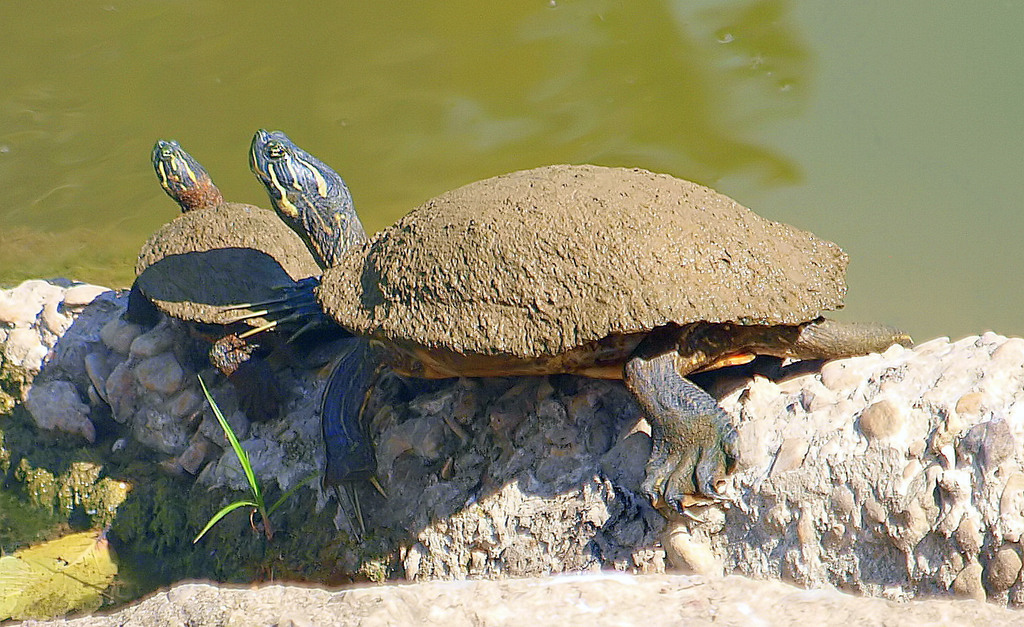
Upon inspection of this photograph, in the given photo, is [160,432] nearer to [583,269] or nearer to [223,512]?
[223,512]

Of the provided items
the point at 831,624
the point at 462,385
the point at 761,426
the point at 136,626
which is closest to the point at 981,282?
the point at 761,426

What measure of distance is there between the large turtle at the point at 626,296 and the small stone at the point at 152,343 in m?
1.21

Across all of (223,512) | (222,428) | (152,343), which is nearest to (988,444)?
(223,512)

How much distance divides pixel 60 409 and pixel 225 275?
89cm

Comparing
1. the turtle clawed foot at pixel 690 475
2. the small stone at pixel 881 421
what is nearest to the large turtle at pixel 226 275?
the turtle clawed foot at pixel 690 475

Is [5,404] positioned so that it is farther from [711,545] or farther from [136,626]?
[711,545]

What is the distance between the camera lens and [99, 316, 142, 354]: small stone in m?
3.75

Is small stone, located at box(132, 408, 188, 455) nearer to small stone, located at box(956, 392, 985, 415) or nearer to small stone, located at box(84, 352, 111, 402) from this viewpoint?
small stone, located at box(84, 352, 111, 402)

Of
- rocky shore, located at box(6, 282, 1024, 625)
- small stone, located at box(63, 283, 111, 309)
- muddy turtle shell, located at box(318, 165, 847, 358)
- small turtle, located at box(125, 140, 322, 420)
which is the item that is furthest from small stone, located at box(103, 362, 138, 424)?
muddy turtle shell, located at box(318, 165, 847, 358)

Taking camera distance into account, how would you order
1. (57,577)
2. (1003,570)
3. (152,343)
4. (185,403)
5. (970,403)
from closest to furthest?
1. (1003,570)
2. (970,403)
3. (57,577)
4. (185,403)
5. (152,343)

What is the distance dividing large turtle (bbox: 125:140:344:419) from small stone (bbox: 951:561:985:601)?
2276 millimetres

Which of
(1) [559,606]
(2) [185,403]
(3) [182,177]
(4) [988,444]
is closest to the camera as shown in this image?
(1) [559,606]

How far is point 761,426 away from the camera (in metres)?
2.54

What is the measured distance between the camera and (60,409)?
3.69 meters
